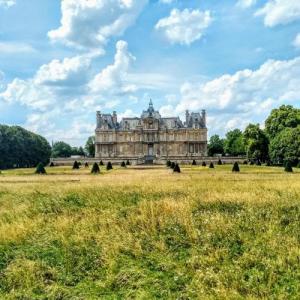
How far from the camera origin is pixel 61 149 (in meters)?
127

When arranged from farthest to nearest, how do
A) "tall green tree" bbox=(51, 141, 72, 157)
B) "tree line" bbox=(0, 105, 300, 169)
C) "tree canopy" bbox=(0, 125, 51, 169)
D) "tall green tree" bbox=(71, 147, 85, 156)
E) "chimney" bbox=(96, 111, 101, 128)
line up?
"tall green tree" bbox=(71, 147, 85, 156)
"tall green tree" bbox=(51, 141, 72, 157)
"chimney" bbox=(96, 111, 101, 128)
"tree canopy" bbox=(0, 125, 51, 169)
"tree line" bbox=(0, 105, 300, 169)

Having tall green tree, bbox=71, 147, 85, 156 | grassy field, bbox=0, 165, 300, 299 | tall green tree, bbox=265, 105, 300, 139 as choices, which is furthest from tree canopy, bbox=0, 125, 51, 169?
grassy field, bbox=0, 165, 300, 299

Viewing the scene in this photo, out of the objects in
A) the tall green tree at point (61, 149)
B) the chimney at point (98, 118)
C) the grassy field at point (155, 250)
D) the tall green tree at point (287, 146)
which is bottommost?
the grassy field at point (155, 250)

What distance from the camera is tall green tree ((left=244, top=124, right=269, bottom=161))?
66.8m

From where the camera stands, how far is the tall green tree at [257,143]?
2628 inches

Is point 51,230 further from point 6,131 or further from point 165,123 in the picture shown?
point 165,123

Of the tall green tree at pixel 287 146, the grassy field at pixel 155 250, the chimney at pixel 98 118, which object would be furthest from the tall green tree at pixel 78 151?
the grassy field at pixel 155 250

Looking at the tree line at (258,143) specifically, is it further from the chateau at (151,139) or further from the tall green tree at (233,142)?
the chateau at (151,139)

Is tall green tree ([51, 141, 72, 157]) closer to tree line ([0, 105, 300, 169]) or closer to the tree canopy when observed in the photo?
tree line ([0, 105, 300, 169])

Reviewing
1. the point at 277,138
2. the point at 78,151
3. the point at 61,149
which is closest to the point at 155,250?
the point at 277,138

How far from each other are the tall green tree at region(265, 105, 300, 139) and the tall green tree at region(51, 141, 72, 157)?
238 feet

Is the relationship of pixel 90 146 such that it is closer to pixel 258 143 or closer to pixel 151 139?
pixel 151 139

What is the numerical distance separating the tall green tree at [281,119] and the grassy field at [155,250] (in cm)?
4913

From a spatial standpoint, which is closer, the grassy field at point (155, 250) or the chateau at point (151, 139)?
the grassy field at point (155, 250)
